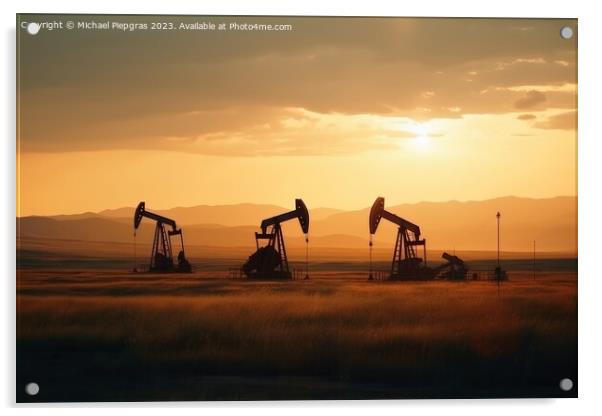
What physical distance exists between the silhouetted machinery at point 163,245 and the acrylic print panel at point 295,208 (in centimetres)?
2

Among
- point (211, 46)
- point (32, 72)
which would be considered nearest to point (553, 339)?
point (211, 46)

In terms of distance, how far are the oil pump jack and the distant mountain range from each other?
0.16ft

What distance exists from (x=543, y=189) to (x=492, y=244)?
569 mm

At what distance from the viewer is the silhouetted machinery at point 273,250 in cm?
623

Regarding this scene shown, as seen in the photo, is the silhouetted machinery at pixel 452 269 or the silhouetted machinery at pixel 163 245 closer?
the silhouetted machinery at pixel 163 245

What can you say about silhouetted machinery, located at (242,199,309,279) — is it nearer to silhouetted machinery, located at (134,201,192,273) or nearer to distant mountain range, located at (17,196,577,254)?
distant mountain range, located at (17,196,577,254)

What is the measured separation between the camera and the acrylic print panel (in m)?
6.22

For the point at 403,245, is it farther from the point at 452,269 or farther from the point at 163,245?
the point at 163,245

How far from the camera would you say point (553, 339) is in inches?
250

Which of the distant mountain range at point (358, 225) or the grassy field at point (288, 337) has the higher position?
the distant mountain range at point (358, 225)

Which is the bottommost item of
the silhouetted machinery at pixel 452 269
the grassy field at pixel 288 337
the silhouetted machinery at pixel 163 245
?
the grassy field at pixel 288 337

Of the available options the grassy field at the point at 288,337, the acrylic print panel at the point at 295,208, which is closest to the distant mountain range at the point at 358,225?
the acrylic print panel at the point at 295,208

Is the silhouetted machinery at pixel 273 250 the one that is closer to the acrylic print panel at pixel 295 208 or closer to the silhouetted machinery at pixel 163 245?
A: the acrylic print panel at pixel 295 208

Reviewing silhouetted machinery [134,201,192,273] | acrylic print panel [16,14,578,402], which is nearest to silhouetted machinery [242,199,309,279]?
acrylic print panel [16,14,578,402]
